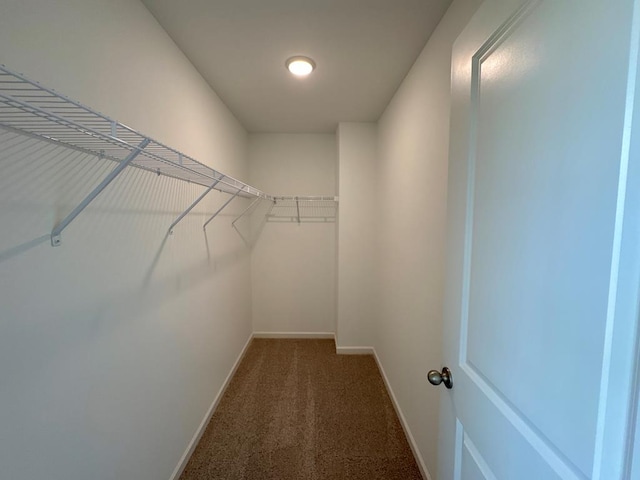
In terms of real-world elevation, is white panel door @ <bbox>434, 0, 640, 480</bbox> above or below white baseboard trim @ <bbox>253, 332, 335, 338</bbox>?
above

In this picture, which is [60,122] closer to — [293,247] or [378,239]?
[378,239]

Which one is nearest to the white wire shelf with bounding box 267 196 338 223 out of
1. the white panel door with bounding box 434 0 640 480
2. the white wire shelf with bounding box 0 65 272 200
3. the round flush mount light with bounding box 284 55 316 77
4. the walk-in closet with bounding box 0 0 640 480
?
the walk-in closet with bounding box 0 0 640 480

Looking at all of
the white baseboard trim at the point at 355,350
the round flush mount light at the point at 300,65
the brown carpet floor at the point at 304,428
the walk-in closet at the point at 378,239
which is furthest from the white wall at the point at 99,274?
the white baseboard trim at the point at 355,350

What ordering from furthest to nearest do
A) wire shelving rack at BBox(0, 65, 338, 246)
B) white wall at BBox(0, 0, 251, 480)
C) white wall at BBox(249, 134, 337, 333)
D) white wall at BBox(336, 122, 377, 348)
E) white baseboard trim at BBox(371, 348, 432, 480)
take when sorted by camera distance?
white wall at BBox(249, 134, 337, 333) → white wall at BBox(336, 122, 377, 348) → white baseboard trim at BBox(371, 348, 432, 480) → white wall at BBox(0, 0, 251, 480) → wire shelving rack at BBox(0, 65, 338, 246)

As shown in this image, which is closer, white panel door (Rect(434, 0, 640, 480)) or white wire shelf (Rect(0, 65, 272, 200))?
white panel door (Rect(434, 0, 640, 480))

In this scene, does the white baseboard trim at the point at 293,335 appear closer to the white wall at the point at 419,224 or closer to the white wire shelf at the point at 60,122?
the white wall at the point at 419,224

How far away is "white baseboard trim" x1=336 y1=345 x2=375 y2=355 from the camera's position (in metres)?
3.05

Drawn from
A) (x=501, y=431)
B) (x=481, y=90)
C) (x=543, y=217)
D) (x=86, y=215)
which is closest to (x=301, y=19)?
(x=481, y=90)

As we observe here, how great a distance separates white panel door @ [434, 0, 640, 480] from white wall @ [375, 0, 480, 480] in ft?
1.83

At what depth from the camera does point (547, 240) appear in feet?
1.80

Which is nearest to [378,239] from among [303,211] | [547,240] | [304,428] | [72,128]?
[303,211]

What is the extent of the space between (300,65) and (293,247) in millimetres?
2037

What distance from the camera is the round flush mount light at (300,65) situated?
170 centimetres

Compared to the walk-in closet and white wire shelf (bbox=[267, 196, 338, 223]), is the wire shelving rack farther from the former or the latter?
white wire shelf (bbox=[267, 196, 338, 223])
